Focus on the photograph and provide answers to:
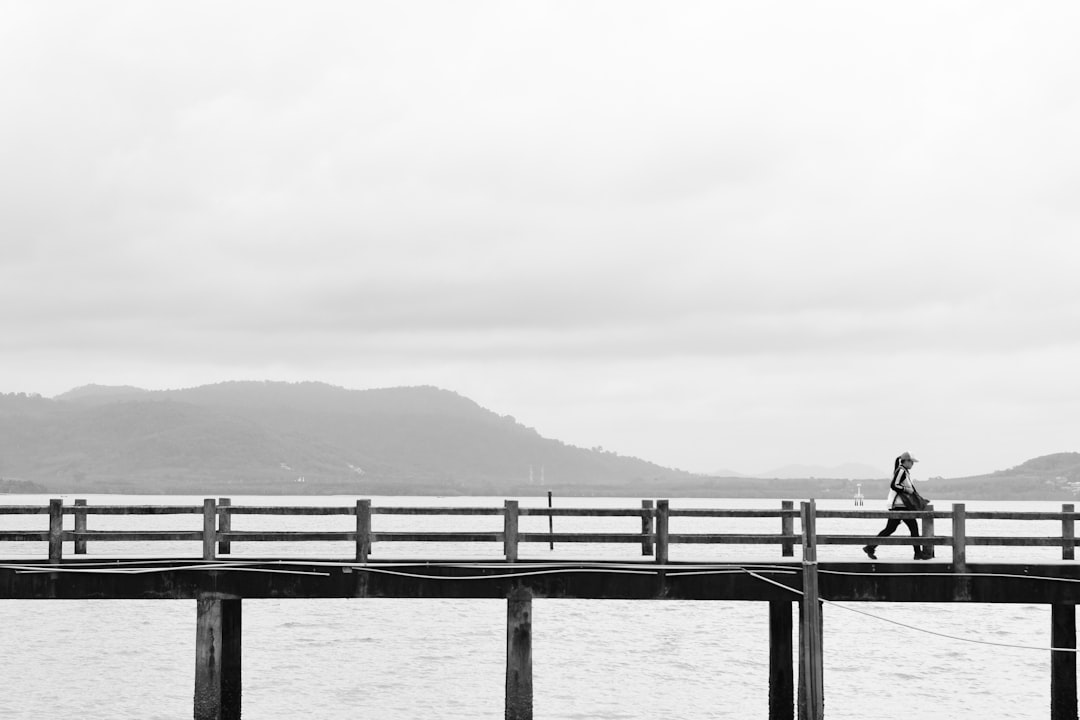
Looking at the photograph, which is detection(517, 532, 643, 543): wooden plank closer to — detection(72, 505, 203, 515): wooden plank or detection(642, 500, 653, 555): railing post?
detection(642, 500, 653, 555): railing post

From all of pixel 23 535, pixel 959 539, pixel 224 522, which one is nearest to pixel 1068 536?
pixel 959 539

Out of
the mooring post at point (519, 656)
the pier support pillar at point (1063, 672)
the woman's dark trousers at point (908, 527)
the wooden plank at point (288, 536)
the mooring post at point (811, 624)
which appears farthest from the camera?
the pier support pillar at point (1063, 672)

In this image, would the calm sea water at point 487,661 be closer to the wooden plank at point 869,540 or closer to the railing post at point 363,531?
the railing post at point 363,531

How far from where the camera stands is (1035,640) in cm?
5172

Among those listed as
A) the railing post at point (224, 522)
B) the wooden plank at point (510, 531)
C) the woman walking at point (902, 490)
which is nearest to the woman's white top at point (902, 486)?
the woman walking at point (902, 490)

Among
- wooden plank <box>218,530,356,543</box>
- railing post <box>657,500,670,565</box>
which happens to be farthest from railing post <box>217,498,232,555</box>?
railing post <box>657,500,670,565</box>

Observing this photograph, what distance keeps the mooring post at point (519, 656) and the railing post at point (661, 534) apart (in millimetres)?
2002

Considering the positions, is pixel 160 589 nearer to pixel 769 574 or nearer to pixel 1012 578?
pixel 769 574

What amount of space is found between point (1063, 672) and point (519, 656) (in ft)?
31.7

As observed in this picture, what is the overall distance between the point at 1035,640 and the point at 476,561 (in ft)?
126

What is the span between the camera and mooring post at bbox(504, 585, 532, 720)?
19.5 meters

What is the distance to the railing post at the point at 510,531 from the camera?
761 inches

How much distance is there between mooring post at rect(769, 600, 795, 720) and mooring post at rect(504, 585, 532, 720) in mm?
4930

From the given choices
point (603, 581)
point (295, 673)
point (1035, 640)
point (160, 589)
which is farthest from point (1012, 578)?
point (1035, 640)
